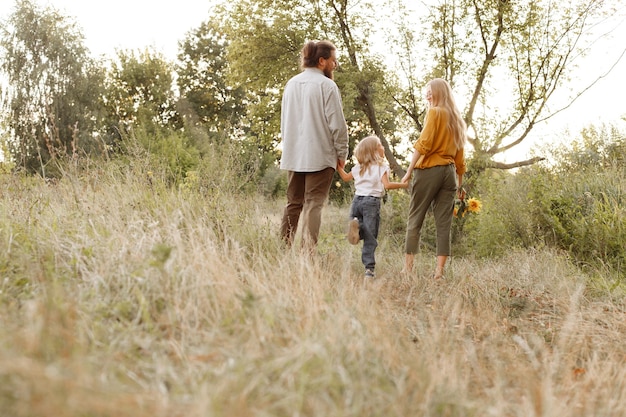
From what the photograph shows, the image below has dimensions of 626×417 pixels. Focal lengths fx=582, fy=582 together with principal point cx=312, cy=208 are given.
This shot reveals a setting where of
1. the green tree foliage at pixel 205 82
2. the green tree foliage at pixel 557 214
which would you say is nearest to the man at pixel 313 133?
the green tree foliage at pixel 557 214

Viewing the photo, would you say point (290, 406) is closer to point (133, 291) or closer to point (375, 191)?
point (133, 291)

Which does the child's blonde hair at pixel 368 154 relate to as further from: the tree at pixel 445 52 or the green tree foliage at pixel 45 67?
the green tree foliage at pixel 45 67

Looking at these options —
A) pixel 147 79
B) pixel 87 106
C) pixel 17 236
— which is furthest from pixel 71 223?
pixel 147 79

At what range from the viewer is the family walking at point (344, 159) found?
17.0 ft

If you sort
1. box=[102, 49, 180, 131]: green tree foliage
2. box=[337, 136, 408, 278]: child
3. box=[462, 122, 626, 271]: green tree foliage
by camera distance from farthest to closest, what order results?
box=[102, 49, 180, 131]: green tree foliage, box=[462, 122, 626, 271]: green tree foliage, box=[337, 136, 408, 278]: child

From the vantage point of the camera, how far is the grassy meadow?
196cm

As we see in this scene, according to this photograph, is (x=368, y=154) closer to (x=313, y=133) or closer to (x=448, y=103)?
(x=313, y=133)

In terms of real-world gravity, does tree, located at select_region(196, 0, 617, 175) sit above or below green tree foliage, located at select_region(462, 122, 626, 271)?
above

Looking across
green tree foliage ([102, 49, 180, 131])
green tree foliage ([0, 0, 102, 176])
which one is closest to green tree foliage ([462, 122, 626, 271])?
green tree foliage ([0, 0, 102, 176])

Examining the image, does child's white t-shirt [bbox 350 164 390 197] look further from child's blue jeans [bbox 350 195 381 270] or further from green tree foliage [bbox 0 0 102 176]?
green tree foliage [bbox 0 0 102 176]

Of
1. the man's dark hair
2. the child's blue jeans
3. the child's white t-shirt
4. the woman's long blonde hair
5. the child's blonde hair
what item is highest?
the man's dark hair

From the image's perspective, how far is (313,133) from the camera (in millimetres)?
5188

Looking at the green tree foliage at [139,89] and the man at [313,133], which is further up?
the green tree foliage at [139,89]

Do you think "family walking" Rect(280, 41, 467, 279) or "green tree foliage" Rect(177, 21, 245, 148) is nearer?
"family walking" Rect(280, 41, 467, 279)
